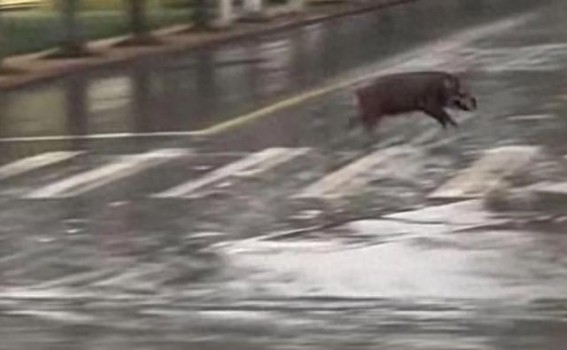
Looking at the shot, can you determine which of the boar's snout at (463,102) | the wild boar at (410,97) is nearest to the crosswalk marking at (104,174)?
the wild boar at (410,97)

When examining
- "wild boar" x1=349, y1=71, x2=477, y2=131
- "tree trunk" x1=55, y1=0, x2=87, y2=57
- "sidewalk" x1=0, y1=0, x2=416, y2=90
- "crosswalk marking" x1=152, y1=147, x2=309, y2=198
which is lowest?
"sidewalk" x1=0, y1=0, x2=416, y2=90

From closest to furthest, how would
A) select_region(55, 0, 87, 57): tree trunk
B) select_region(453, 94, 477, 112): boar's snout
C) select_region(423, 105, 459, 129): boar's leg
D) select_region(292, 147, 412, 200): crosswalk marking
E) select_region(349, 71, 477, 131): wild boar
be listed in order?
select_region(292, 147, 412, 200): crosswalk marking, select_region(349, 71, 477, 131): wild boar, select_region(423, 105, 459, 129): boar's leg, select_region(453, 94, 477, 112): boar's snout, select_region(55, 0, 87, 57): tree trunk

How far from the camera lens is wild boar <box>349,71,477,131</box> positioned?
57.4 feet

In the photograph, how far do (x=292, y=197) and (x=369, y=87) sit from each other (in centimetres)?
358

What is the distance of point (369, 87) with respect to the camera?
58.5ft

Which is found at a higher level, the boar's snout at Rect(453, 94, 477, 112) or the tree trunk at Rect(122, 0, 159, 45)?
the boar's snout at Rect(453, 94, 477, 112)

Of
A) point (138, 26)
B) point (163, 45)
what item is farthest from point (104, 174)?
point (138, 26)

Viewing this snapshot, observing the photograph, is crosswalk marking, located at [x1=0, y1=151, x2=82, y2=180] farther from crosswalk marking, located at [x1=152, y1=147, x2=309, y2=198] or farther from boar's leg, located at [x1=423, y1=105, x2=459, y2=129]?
boar's leg, located at [x1=423, y1=105, x2=459, y2=129]

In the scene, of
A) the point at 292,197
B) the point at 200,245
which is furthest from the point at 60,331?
the point at 292,197

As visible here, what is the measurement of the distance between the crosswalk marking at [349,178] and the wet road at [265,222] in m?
0.04

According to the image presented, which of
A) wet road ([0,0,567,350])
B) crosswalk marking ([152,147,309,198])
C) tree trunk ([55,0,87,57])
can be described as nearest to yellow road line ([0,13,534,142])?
wet road ([0,0,567,350])

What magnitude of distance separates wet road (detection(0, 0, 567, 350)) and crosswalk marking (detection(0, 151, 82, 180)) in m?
0.05

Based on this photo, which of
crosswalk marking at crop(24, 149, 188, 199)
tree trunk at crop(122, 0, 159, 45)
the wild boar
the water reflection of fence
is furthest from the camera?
tree trunk at crop(122, 0, 159, 45)

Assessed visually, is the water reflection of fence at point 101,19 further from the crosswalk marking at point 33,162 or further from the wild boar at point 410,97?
the wild boar at point 410,97
